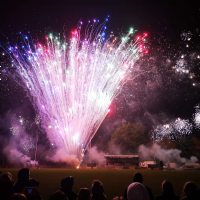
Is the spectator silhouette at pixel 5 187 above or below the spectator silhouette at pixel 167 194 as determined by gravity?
above

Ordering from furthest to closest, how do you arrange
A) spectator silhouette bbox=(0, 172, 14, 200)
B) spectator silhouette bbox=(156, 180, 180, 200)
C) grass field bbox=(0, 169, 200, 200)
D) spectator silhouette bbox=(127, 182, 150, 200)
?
grass field bbox=(0, 169, 200, 200) < spectator silhouette bbox=(156, 180, 180, 200) < spectator silhouette bbox=(0, 172, 14, 200) < spectator silhouette bbox=(127, 182, 150, 200)

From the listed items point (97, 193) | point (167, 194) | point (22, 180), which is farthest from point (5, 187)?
point (167, 194)

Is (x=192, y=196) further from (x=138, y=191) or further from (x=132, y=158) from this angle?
(x=132, y=158)

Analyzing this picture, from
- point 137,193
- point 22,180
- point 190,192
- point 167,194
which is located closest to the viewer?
point 137,193

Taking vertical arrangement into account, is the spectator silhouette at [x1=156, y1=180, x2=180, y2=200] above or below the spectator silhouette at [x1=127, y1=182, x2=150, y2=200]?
below

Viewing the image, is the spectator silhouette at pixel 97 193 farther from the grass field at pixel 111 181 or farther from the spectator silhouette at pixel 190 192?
the grass field at pixel 111 181

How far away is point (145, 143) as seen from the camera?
6931 cm

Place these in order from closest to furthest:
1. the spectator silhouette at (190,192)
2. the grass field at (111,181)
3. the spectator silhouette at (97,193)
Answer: the spectator silhouette at (190,192) → the spectator silhouette at (97,193) → the grass field at (111,181)

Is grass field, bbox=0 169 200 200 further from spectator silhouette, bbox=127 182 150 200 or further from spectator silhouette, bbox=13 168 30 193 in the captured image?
spectator silhouette, bbox=127 182 150 200

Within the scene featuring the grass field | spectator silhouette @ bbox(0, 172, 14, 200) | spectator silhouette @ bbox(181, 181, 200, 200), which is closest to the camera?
spectator silhouette @ bbox(181, 181, 200, 200)

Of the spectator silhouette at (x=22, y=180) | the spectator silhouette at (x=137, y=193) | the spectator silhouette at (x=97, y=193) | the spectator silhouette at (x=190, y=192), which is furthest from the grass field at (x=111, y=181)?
the spectator silhouette at (x=137, y=193)

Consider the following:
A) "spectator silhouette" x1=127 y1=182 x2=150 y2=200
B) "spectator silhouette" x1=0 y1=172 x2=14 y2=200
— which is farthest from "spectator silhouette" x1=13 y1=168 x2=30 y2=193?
"spectator silhouette" x1=127 y1=182 x2=150 y2=200

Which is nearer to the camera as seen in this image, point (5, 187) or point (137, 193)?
point (137, 193)

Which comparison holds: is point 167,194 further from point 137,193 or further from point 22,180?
point 22,180
